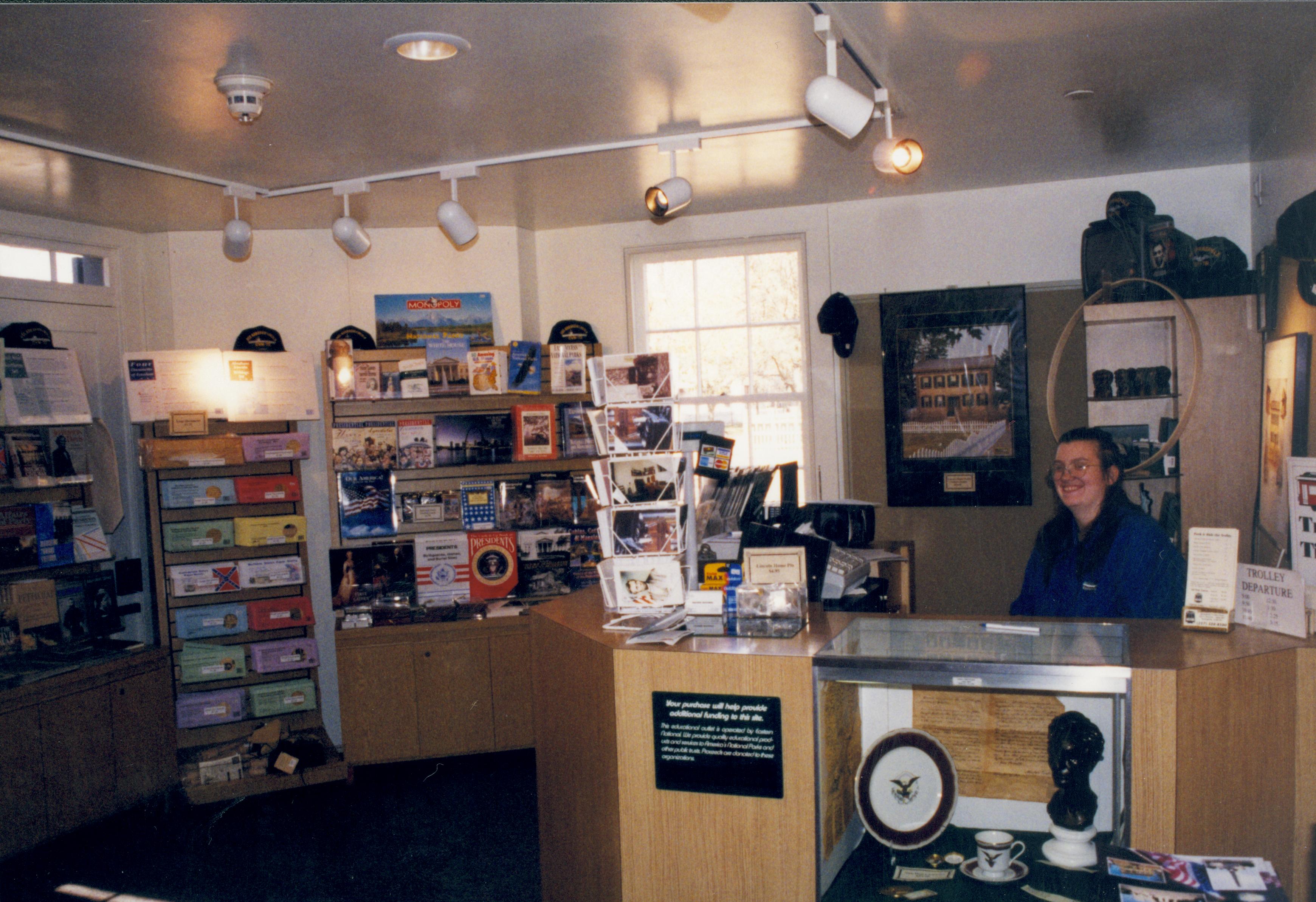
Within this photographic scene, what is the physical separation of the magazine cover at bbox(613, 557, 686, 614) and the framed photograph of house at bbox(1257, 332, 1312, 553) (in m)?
2.21

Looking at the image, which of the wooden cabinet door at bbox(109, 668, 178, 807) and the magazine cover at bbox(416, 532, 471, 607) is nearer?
the wooden cabinet door at bbox(109, 668, 178, 807)

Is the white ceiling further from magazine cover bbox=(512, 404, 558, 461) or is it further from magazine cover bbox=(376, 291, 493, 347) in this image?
magazine cover bbox=(512, 404, 558, 461)

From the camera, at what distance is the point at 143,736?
4.78 meters

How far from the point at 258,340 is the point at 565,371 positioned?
175cm

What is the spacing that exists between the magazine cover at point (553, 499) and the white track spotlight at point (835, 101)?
295 centimetres

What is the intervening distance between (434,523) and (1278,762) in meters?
4.24

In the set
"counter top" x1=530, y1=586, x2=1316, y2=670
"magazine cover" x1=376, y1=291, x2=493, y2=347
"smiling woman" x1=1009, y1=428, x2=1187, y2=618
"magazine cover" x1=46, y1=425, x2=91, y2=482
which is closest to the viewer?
"counter top" x1=530, y1=586, x2=1316, y2=670

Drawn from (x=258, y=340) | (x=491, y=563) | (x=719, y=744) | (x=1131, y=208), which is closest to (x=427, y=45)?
(x=719, y=744)

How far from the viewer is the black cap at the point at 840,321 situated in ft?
17.6

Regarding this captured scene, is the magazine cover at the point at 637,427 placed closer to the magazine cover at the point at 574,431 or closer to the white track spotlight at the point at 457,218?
the white track spotlight at the point at 457,218

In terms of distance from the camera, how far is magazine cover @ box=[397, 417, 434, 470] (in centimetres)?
531

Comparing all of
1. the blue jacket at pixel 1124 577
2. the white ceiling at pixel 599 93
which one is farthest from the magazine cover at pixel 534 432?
the blue jacket at pixel 1124 577

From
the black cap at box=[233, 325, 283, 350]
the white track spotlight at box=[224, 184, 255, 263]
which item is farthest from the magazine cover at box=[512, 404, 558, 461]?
the white track spotlight at box=[224, 184, 255, 263]

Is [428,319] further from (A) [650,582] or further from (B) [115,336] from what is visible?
(A) [650,582]
